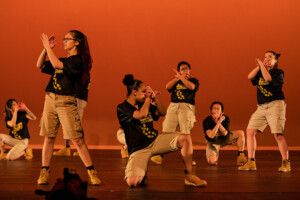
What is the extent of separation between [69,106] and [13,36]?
14.4 ft

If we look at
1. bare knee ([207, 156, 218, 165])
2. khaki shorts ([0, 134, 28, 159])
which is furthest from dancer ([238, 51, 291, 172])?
khaki shorts ([0, 134, 28, 159])

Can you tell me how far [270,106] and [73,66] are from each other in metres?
2.16

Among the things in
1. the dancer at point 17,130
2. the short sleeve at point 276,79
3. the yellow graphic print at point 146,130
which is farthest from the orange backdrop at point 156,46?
the yellow graphic print at point 146,130

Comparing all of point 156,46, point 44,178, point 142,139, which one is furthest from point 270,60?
point 156,46

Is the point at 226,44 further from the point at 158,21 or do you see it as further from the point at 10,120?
the point at 10,120

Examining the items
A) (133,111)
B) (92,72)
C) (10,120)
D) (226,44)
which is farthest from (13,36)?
(133,111)

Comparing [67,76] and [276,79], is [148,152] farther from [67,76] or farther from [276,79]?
[276,79]

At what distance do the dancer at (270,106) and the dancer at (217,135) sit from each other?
1.67 ft

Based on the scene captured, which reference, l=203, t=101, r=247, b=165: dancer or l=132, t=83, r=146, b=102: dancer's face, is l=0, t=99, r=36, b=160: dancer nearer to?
l=203, t=101, r=247, b=165: dancer

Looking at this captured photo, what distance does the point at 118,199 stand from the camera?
2.87 m

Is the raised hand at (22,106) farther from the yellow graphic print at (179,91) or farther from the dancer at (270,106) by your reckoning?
the dancer at (270,106)

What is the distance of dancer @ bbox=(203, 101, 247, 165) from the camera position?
5.06m

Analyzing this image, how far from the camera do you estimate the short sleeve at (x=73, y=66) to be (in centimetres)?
339

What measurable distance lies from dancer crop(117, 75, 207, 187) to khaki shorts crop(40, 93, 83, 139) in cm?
35
